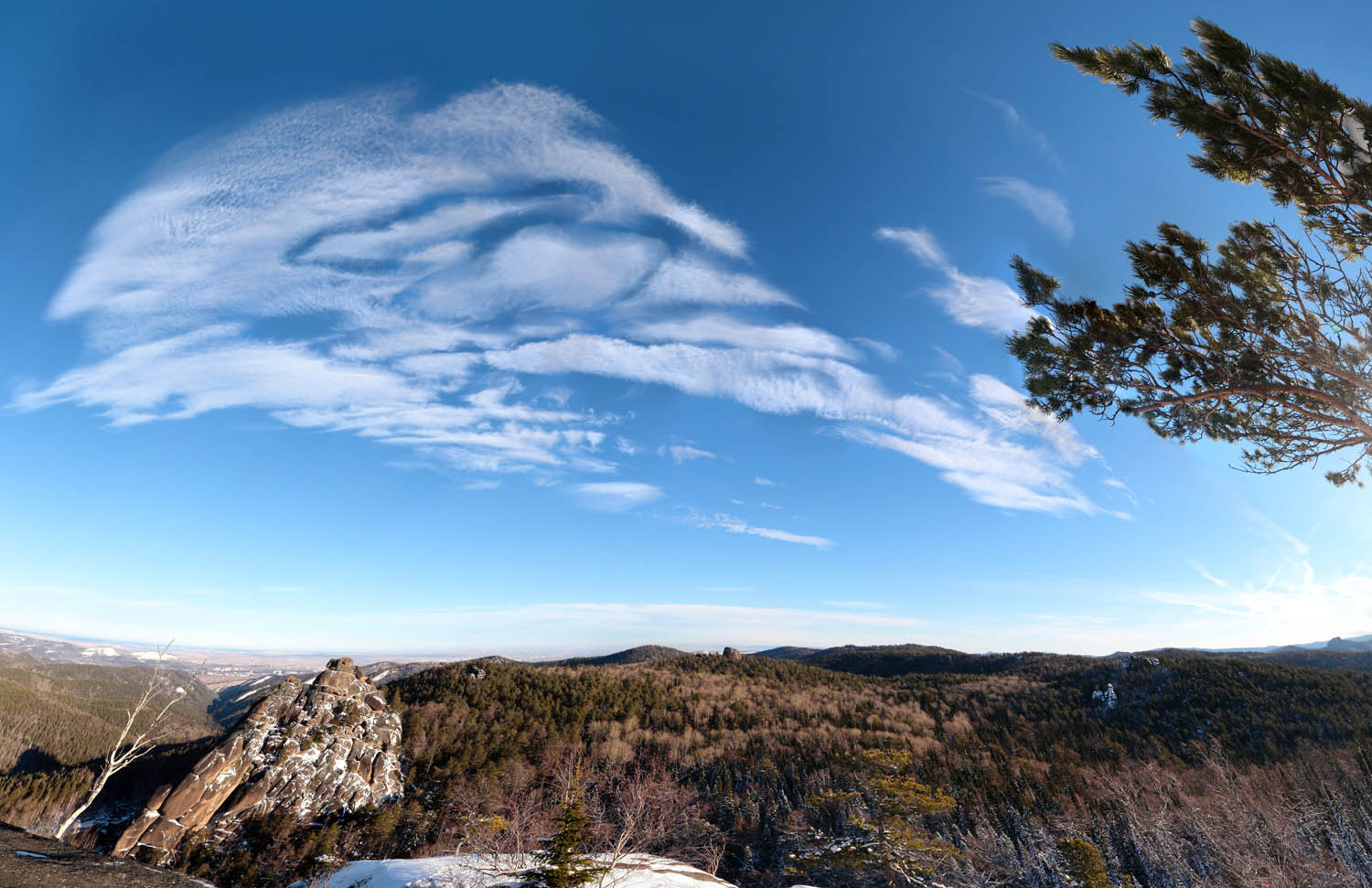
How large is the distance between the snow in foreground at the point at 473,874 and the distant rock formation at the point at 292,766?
72.5ft

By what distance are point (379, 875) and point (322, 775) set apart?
32235mm

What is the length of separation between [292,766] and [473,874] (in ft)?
116

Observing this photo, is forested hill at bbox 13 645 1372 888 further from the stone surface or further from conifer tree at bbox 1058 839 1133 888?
the stone surface

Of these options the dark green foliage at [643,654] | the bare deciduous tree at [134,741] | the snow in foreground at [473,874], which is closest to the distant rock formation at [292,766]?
the bare deciduous tree at [134,741]

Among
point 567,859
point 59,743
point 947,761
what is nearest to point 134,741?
point 567,859

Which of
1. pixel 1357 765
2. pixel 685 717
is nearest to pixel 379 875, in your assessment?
pixel 685 717

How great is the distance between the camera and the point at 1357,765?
5272 cm

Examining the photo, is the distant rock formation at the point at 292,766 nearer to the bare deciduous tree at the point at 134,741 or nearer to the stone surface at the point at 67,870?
the bare deciduous tree at the point at 134,741

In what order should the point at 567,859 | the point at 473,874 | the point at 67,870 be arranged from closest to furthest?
1. the point at 67,870
2. the point at 567,859
3. the point at 473,874

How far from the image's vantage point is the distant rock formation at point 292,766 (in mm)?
35625

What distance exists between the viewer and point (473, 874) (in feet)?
62.0

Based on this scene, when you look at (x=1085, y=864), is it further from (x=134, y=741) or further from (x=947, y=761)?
(x=947, y=761)

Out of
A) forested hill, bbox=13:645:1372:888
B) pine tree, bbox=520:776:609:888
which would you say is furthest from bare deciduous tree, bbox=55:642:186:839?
forested hill, bbox=13:645:1372:888

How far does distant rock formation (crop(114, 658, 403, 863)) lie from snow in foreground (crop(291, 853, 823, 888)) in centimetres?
2210
